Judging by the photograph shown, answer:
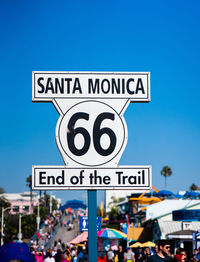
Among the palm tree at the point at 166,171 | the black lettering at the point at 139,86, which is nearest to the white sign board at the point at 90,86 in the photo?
the black lettering at the point at 139,86

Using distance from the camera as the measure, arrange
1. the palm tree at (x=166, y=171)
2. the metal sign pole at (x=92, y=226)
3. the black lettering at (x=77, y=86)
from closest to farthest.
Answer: the metal sign pole at (x=92, y=226) → the black lettering at (x=77, y=86) → the palm tree at (x=166, y=171)

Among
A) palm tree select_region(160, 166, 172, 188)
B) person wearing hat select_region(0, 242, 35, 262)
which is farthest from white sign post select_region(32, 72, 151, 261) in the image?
palm tree select_region(160, 166, 172, 188)

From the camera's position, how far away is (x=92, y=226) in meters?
4.91

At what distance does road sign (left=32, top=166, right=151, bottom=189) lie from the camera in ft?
A: 16.0

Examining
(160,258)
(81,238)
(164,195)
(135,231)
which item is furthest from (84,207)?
(160,258)

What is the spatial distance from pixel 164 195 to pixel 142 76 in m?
82.4

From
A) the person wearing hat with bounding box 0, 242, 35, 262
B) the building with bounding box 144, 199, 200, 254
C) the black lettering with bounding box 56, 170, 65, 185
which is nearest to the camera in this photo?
the person wearing hat with bounding box 0, 242, 35, 262

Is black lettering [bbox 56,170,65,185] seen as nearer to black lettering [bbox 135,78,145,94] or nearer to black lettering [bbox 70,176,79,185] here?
black lettering [bbox 70,176,79,185]

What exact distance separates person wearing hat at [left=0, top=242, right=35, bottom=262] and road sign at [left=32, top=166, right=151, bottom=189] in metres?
2.18

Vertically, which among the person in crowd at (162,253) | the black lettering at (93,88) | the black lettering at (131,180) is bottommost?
the person in crowd at (162,253)

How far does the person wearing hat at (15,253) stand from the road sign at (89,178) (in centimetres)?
218

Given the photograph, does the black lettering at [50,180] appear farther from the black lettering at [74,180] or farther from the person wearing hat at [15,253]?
the person wearing hat at [15,253]

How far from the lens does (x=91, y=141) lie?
4.93 m

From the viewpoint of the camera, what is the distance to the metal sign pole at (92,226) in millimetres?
4828
